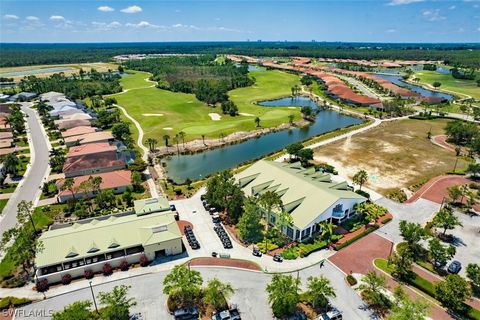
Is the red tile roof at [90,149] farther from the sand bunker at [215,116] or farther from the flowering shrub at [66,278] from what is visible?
the sand bunker at [215,116]

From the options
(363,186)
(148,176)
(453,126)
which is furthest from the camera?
(453,126)

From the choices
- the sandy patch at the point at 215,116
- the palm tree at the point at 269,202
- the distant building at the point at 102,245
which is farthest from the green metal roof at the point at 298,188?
the sandy patch at the point at 215,116

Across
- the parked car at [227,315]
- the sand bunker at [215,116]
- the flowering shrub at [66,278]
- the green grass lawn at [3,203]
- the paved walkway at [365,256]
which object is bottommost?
the green grass lawn at [3,203]

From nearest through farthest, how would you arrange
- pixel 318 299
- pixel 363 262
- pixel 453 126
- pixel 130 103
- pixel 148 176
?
1. pixel 318 299
2. pixel 363 262
3. pixel 148 176
4. pixel 453 126
5. pixel 130 103

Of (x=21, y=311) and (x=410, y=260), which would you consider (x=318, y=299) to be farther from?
(x=21, y=311)

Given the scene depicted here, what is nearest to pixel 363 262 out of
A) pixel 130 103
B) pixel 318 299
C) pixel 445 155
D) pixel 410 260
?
pixel 410 260

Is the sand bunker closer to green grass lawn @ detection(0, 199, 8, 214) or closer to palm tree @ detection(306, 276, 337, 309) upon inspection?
green grass lawn @ detection(0, 199, 8, 214)

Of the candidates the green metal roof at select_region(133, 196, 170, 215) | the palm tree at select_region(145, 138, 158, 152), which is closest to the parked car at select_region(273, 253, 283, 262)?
the green metal roof at select_region(133, 196, 170, 215)

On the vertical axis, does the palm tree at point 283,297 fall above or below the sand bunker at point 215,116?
above
